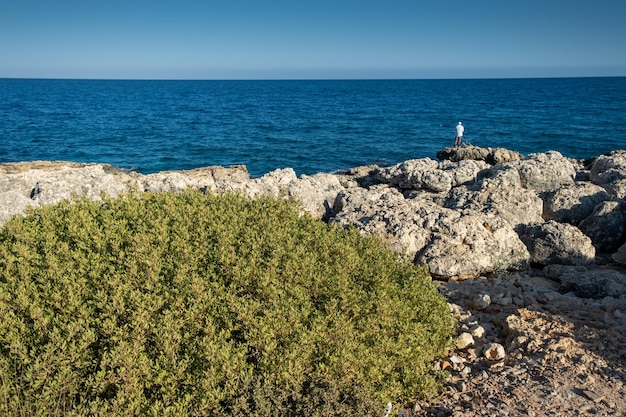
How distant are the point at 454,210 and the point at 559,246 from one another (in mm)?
2295

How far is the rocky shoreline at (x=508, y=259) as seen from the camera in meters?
5.13

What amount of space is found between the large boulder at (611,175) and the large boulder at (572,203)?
1181 mm

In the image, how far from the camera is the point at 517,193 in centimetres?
1163

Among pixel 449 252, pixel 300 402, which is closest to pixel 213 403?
pixel 300 402

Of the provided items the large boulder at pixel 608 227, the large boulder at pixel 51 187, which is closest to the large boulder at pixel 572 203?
the large boulder at pixel 608 227

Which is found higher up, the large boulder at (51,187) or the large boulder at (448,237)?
the large boulder at (51,187)

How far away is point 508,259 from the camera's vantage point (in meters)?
9.05

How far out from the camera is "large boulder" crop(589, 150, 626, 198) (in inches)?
526

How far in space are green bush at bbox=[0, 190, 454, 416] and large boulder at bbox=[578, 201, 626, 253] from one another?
23.1 feet

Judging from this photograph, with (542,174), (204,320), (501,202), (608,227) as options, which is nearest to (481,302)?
(204,320)

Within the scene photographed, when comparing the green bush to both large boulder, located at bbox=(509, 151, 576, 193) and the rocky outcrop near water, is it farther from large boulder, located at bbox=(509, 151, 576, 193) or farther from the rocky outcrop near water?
large boulder, located at bbox=(509, 151, 576, 193)

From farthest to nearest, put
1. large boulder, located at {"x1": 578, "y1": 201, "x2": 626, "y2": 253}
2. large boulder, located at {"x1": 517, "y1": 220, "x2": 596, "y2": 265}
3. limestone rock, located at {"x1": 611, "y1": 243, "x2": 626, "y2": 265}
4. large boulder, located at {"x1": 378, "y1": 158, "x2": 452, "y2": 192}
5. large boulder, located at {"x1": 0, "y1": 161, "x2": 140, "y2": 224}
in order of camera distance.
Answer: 1. large boulder, located at {"x1": 378, "y1": 158, "x2": 452, "y2": 192}
2. large boulder, located at {"x1": 578, "y1": 201, "x2": 626, "y2": 253}
3. limestone rock, located at {"x1": 611, "y1": 243, "x2": 626, "y2": 265}
4. large boulder, located at {"x1": 517, "y1": 220, "x2": 596, "y2": 265}
5. large boulder, located at {"x1": 0, "y1": 161, "x2": 140, "y2": 224}

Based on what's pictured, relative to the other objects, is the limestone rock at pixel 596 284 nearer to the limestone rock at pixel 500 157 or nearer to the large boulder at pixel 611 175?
the large boulder at pixel 611 175

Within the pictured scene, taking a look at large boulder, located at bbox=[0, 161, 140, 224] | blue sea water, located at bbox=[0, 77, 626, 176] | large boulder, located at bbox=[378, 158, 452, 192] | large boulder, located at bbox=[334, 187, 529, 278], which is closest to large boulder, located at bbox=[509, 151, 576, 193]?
large boulder, located at bbox=[378, 158, 452, 192]
